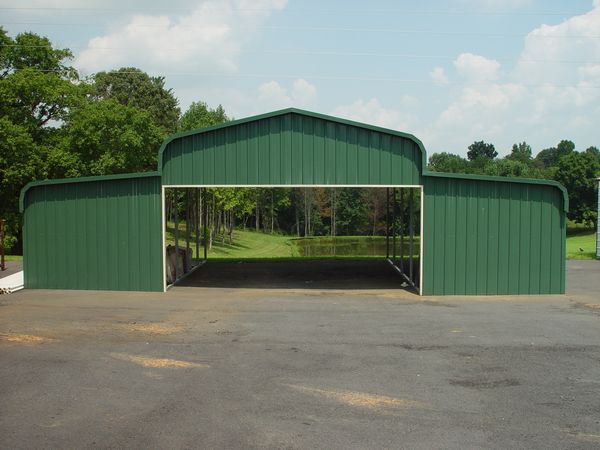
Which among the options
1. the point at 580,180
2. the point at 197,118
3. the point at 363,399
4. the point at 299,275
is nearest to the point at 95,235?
the point at 299,275

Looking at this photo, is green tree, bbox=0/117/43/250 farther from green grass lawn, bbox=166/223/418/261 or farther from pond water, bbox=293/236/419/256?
pond water, bbox=293/236/419/256

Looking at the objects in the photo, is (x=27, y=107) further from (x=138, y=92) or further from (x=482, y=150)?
(x=482, y=150)

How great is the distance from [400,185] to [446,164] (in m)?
75.2

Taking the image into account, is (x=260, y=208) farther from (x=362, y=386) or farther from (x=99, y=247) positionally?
(x=362, y=386)

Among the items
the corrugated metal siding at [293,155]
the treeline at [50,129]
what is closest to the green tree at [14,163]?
the treeline at [50,129]

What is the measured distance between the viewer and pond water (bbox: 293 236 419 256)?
172 ft

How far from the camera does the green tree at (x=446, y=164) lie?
85.9 m

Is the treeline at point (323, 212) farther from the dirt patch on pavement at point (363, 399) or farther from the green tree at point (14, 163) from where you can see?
the dirt patch on pavement at point (363, 399)

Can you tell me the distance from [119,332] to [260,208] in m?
62.6

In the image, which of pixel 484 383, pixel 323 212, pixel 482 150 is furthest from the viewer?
pixel 482 150

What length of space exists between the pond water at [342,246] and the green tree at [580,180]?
72.2 feet

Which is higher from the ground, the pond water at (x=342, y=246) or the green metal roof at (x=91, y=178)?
the green metal roof at (x=91, y=178)

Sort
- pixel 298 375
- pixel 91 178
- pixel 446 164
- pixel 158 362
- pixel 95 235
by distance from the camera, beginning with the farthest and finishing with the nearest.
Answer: pixel 446 164, pixel 95 235, pixel 91 178, pixel 158 362, pixel 298 375

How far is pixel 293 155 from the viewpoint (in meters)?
16.2
